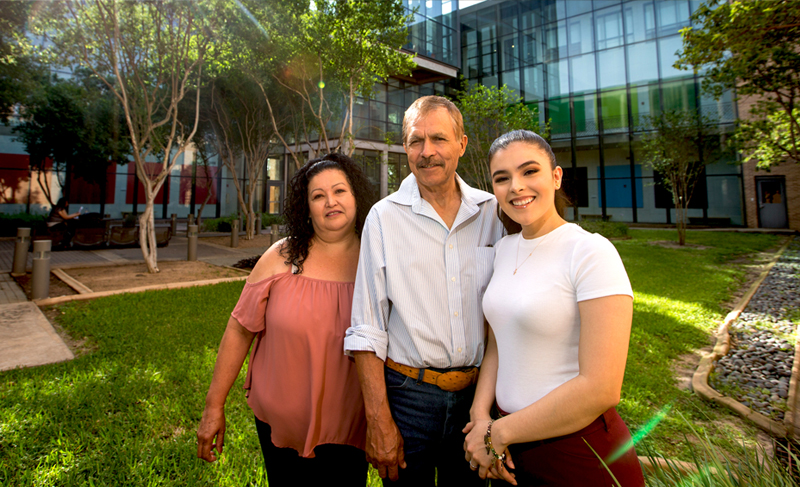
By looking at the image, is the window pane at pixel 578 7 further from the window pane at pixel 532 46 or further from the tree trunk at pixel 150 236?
the tree trunk at pixel 150 236

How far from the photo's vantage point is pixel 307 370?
6.35ft

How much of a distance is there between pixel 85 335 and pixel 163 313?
1.13 m

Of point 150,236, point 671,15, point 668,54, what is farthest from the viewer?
point 668,54

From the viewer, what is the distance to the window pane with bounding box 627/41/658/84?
1080 inches

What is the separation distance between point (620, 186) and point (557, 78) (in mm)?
9175

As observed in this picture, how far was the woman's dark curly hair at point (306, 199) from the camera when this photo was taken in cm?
213

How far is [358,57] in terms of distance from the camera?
10.3 m

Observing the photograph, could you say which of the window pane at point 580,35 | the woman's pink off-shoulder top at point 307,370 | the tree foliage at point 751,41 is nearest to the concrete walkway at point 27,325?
the woman's pink off-shoulder top at point 307,370

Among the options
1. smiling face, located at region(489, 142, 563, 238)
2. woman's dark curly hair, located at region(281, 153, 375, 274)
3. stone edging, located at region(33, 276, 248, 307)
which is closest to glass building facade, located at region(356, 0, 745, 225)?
stone edging, located at region(33, 276, 248, 307)

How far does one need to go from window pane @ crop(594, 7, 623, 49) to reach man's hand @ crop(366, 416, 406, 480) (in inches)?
1340

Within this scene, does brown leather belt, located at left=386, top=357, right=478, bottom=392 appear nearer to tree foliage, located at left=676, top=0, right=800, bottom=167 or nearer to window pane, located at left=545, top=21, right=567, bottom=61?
tree foliage, located at left=676, top=0, right=800, bottom=167

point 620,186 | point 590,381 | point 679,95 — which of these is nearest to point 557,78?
point 679,95

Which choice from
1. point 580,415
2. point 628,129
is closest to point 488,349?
point 580,415

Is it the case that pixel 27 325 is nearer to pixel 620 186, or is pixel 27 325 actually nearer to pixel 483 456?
pixel 483 456
